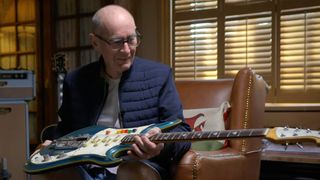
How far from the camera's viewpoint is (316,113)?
8.17 ft

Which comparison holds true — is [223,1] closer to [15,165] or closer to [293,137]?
[15,165]

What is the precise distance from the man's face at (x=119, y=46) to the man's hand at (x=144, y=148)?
0.36m

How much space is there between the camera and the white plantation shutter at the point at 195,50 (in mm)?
2959

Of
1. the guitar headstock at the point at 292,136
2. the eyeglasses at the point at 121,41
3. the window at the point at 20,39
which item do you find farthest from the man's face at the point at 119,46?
the window at the point at 20,39

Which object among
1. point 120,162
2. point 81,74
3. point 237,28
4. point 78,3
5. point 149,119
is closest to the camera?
point 120,162

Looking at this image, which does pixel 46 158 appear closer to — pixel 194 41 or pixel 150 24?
pixel 194 41

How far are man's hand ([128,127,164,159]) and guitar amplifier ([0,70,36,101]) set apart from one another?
6.63 feet

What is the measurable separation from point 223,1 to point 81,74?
162 cm

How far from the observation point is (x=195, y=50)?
3.02 metres

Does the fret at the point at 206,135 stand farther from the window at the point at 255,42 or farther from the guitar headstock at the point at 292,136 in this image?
the window at the point at 255,42

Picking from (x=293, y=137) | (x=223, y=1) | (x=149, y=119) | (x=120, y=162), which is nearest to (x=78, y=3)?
(x=223, y=1)

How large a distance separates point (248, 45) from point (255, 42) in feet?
0.18


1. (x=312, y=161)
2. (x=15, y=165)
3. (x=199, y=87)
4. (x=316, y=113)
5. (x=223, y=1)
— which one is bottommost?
(x=15, y=165)

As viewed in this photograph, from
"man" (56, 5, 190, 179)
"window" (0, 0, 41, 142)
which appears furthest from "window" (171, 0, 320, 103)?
"window" (0, 0, 41, 142)
